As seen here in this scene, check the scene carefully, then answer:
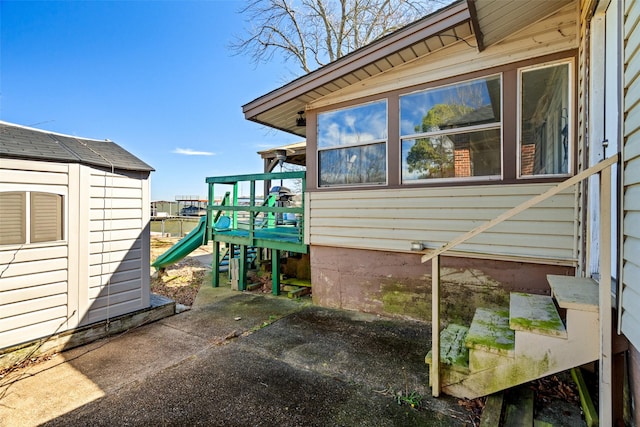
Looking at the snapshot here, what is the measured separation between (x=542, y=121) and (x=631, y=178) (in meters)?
2.27

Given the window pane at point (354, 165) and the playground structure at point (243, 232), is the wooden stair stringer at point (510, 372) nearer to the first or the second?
the window pane at point (354, 165)

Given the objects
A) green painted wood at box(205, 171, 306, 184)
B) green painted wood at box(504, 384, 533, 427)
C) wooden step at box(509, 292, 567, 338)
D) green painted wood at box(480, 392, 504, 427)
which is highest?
green painted wood at box(205, 171, 306, 184)

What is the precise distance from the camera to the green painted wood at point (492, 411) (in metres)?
1.97

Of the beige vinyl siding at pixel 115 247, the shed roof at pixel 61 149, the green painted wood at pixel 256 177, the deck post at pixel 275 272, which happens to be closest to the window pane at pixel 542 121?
the green painted wood at pixel 256 177

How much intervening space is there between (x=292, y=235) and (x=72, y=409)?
3.92 meters

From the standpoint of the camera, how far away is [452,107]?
381 cm

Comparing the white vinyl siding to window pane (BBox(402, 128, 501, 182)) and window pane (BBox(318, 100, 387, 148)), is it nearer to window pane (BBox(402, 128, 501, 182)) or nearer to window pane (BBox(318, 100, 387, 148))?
window pane (BBox(318, 100, 387, 148))

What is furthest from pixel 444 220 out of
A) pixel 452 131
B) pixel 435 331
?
pixel 435 331

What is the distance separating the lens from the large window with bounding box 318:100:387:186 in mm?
4418

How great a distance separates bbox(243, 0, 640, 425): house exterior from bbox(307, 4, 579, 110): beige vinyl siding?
0.5 inches

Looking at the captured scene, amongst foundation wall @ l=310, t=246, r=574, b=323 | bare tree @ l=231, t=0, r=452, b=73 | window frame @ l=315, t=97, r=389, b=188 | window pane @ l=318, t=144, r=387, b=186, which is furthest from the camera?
bare tree @ l=231, t=0, r=452, b=73

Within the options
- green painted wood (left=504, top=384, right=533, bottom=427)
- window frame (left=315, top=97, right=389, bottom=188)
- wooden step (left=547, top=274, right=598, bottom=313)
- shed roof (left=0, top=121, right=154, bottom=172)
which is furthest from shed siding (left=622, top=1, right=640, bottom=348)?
shed roof (left=0, top=121, right=154, bottom=172)

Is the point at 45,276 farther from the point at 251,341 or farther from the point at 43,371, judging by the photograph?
the point at 251,341

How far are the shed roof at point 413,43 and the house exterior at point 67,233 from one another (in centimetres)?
255
